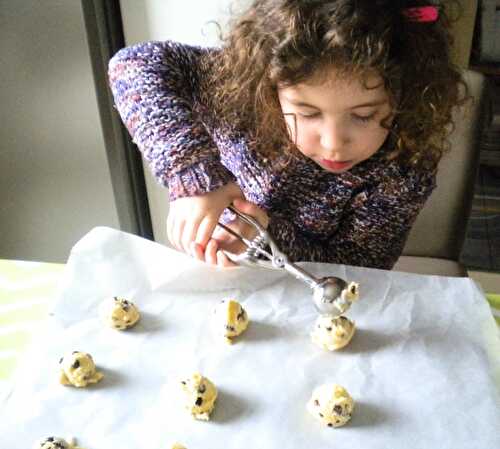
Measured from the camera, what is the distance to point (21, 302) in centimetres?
65

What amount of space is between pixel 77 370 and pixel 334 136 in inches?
13.6

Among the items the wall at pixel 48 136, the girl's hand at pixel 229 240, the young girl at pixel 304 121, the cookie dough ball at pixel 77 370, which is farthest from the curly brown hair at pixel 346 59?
the wall at pixel 48 136

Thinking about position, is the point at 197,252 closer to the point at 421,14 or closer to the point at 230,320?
the point at 230,320

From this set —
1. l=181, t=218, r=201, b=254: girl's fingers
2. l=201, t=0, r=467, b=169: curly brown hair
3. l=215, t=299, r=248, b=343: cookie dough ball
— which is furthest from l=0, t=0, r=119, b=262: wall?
l=215, t=299, r=248, b=343: cookie dough ball

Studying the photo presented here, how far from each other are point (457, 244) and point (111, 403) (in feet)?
2.02

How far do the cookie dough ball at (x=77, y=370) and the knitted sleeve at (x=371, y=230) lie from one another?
29 centimetres

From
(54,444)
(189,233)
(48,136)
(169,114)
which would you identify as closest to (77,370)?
(54,444)

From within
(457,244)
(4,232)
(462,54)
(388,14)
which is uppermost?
(388,14)

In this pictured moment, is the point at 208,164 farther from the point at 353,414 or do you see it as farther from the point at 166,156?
the point at 353,414

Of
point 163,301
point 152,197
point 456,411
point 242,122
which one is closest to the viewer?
point 456,411

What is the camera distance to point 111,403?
523mm

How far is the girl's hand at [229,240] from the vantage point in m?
0.66

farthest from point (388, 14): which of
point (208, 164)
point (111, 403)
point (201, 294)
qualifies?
point (111, 403)

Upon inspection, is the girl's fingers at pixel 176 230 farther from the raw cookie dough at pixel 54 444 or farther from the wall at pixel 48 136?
the wall at pixel 48 136
